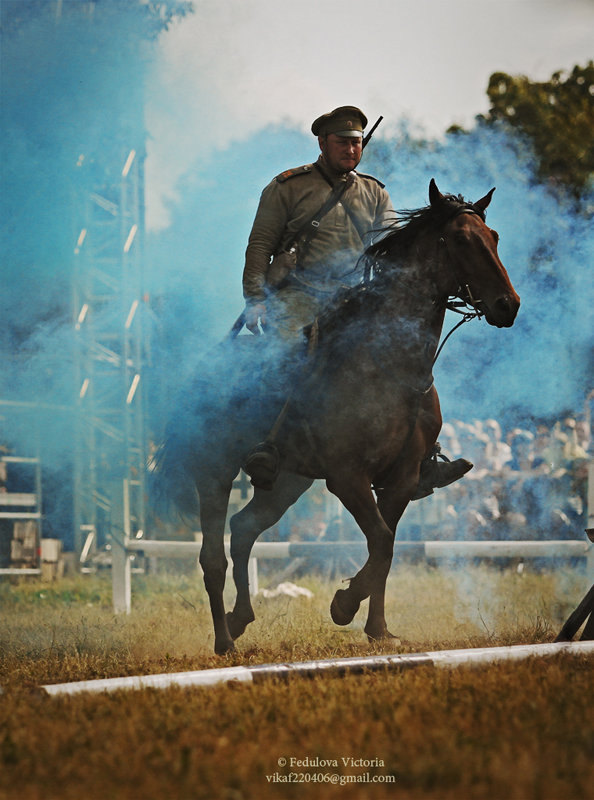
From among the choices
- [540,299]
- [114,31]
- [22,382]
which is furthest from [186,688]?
[114,31]

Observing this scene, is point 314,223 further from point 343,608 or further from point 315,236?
point 343,608

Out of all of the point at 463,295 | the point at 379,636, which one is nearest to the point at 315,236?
the point at 463,295

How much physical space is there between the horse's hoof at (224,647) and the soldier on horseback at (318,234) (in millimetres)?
1637

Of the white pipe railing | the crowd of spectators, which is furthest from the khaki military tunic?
the crowd of spectators

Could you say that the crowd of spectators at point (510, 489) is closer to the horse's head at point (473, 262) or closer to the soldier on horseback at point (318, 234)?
the soldier on horseback at point (318, 234)

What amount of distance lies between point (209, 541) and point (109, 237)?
5.04 meters

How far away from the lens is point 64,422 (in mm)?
11453

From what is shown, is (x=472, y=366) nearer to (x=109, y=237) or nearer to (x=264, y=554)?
(x=264, y=554)

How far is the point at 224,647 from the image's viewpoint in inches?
326

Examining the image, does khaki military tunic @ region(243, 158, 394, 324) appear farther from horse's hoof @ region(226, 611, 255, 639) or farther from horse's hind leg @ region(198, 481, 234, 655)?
horse's hoof @ region(226, 611, 255, 639)

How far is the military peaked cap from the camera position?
27.9 feet

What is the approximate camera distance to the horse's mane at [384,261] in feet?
26.1

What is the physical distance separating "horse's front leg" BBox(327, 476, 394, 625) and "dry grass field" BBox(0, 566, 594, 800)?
1.04ft

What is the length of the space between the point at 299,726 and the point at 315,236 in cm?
459
